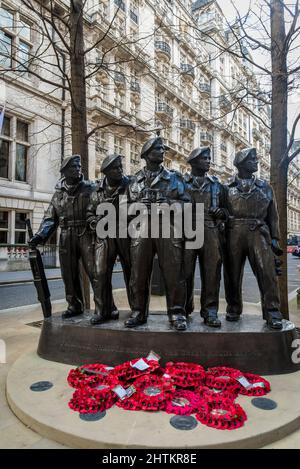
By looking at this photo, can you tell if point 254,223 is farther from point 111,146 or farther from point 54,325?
point 111,146

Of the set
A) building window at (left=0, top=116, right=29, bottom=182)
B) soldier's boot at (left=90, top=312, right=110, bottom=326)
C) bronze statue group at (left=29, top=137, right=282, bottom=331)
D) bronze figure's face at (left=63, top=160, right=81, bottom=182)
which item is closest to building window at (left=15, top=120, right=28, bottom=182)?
building window at (left=0, top=116, right=29, bottom=182)

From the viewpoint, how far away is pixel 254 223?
3838 mm

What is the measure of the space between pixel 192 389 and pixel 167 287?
3.69ft

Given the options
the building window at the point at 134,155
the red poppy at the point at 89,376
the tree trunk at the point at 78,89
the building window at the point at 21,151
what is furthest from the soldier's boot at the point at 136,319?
the building window at the point at 134,155

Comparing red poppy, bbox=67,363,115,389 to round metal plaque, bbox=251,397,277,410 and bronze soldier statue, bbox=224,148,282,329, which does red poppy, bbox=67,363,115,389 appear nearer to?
round metal plaque, bbox=251,397,277,410

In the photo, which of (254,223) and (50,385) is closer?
(50,385)

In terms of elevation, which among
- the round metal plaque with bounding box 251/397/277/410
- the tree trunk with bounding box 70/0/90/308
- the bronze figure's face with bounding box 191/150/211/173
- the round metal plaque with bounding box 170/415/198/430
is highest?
the tree trunk with bounding box 70/0/90/308

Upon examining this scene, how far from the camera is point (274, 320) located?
3.61 meters

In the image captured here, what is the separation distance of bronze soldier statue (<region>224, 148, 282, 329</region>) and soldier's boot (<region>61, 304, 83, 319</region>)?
194cm

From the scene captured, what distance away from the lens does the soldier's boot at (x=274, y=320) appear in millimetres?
3552

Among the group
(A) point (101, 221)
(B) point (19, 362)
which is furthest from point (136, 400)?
(A) point (101, 221)

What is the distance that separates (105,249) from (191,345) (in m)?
1.48

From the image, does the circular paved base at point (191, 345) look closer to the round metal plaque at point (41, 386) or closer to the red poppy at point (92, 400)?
the round metal plaque at point (41, 386)

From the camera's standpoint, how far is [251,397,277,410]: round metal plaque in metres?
2.74
